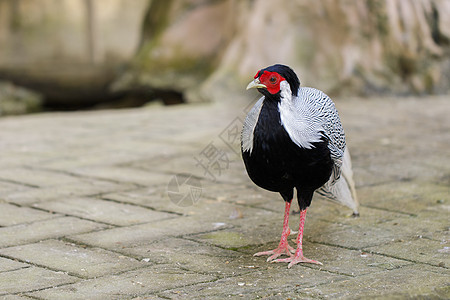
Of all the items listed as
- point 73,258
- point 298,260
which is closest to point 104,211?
point 73,258

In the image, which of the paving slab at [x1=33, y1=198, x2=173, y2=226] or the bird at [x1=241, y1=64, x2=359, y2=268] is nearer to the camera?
the bird at [x1=241, y1=64, x2=359, y2=268]

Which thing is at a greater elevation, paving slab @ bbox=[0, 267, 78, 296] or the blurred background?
the blurred background

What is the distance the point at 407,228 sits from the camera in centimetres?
393

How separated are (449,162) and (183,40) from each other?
569 centimetres

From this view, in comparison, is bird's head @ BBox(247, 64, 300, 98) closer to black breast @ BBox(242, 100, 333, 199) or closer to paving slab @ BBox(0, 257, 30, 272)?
black breast @ BBox(242, 100, 333, 199)

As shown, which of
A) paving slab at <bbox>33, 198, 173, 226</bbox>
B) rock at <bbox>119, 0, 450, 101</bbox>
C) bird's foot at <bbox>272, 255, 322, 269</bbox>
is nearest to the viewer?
bird's foot at <bbox>272, 255, 322, 269</bbox>

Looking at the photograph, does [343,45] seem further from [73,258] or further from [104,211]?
[73,258]

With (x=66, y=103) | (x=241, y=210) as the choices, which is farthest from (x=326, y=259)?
(x=66, y=103)

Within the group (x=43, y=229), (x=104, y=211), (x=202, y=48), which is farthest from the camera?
(x=202, y=48)

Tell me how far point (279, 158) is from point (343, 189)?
0.81 metres

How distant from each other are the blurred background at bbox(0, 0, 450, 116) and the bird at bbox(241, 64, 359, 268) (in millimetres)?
5733

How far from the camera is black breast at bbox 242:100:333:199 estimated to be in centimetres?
322

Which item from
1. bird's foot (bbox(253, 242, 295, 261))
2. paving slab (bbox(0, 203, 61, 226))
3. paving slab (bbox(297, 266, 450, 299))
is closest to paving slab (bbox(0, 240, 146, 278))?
paving slab (bbox(0, 203, 61, 226))

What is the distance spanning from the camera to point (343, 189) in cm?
392
